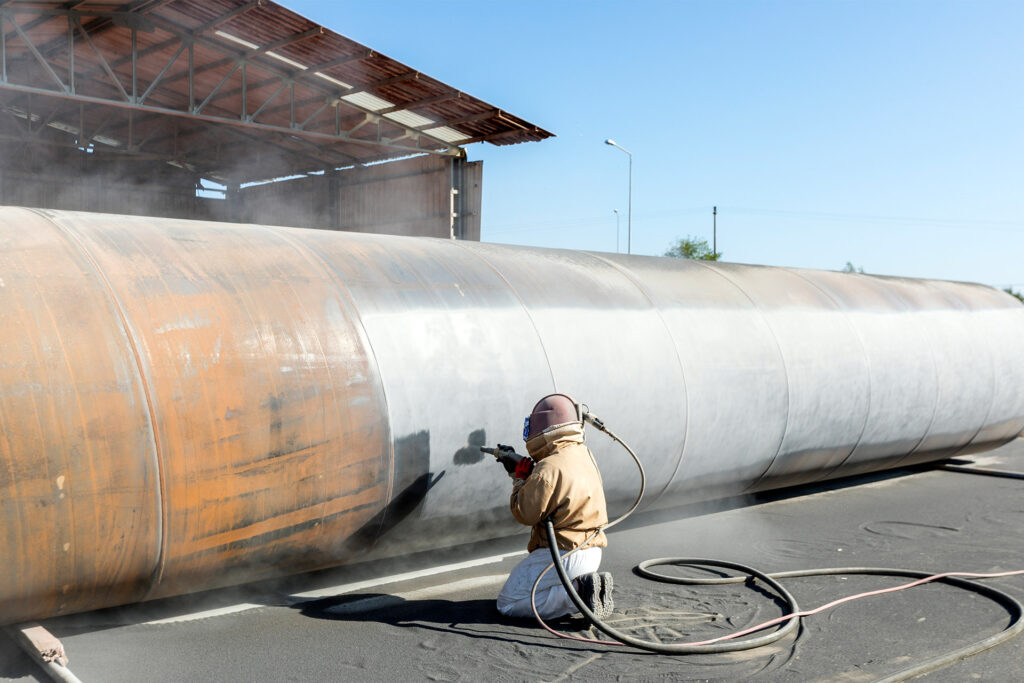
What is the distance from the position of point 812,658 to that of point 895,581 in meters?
1.79

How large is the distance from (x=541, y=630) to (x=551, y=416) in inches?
48.0

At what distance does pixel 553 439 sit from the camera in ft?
16.1

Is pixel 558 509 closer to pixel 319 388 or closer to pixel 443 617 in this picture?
pixel 443 617

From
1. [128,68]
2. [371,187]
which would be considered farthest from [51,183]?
[371,187]

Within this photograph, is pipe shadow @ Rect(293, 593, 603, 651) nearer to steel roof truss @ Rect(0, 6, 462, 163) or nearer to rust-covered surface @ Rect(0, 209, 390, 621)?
rust-covered surface @ Rect(0, 209, 390, 621)

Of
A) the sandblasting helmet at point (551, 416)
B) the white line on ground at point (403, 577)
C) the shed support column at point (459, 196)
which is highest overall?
the shed support column at point (459, 196)

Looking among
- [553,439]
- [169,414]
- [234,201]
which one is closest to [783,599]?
[553,439]

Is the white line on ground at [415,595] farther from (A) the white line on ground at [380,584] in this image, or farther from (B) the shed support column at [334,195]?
(B) the shed support column at [334,195]

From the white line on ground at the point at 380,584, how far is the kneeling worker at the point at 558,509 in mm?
704

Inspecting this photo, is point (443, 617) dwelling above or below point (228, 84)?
below

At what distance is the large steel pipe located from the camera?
427 centimetres

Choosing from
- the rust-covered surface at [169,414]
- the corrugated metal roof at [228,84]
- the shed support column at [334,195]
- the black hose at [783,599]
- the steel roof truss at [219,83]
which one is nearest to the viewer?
the rust-covered surface at [169,414]

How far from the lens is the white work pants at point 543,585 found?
486 centimetres

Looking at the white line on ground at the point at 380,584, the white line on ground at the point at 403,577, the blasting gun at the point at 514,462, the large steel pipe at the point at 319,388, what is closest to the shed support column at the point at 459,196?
the large steel pipe at the point at 319,388
